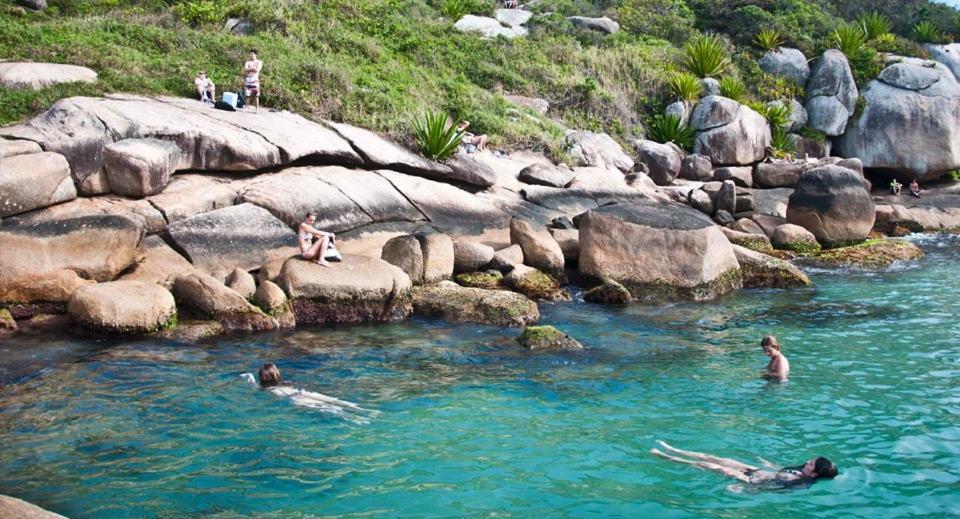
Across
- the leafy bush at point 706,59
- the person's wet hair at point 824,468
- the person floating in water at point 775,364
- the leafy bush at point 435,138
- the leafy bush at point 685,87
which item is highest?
the leafy bush at point 706,59

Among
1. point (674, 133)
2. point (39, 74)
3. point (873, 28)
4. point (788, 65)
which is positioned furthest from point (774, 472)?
point (873, 28)

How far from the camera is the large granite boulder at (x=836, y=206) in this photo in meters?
21.5

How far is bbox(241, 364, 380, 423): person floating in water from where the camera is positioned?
9914mm

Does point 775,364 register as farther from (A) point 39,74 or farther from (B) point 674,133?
(B) point 674,133

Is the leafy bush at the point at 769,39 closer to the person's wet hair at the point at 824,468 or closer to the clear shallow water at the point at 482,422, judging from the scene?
the clear shallow water at the point at 482,422

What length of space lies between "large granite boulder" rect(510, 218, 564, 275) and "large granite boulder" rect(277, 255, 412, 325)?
3.60 m

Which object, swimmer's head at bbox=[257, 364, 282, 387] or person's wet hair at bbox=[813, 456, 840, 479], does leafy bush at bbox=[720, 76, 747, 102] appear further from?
person's wet hair at bbox=[813, 456, 840, 479]

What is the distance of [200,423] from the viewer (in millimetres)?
9539

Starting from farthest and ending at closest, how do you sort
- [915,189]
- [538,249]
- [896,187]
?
[896,187] → [915,189] → [538,249]

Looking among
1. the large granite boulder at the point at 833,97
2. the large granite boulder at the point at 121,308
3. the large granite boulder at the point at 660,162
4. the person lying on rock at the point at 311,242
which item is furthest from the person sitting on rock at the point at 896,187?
the large granite boulder at the point at 121,308

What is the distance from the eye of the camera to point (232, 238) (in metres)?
15.5

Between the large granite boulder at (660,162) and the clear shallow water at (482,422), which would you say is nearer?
the clear shallow water at (482,422)

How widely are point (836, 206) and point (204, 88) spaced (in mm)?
15476

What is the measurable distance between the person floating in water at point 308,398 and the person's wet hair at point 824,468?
4698 mm
